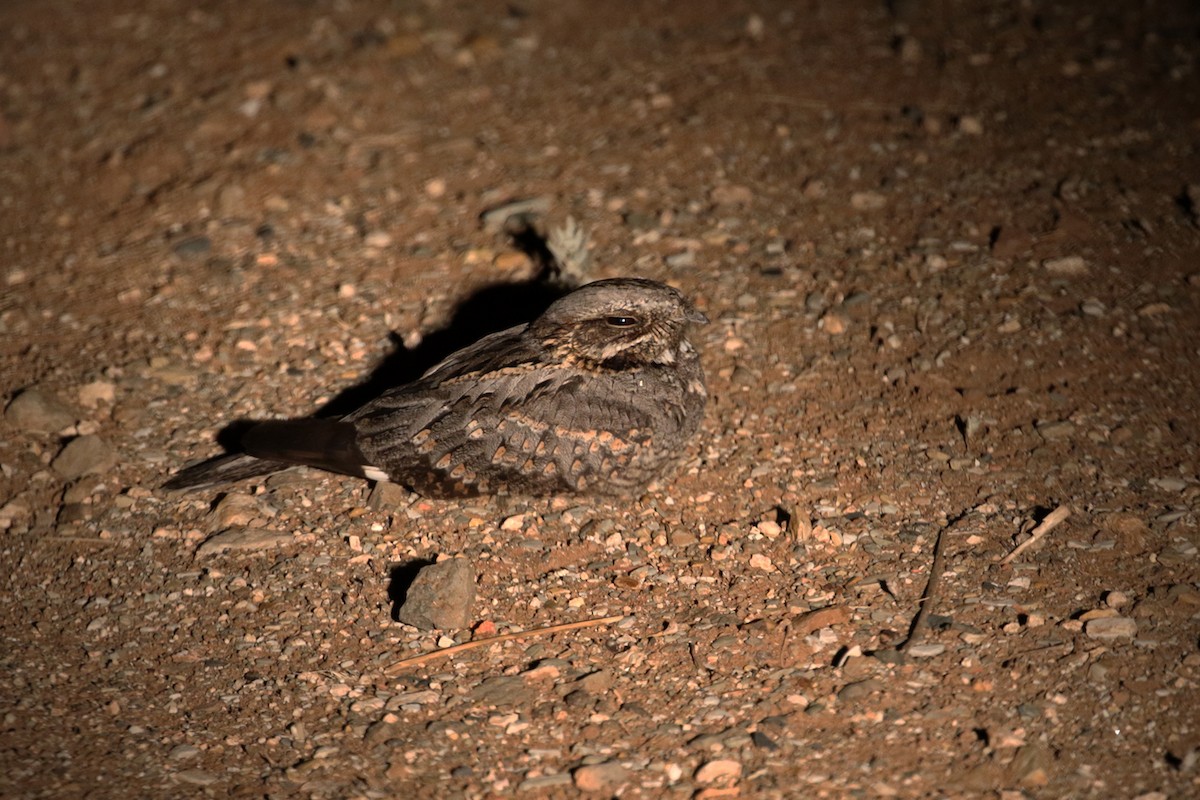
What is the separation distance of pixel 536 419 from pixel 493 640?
701 mm

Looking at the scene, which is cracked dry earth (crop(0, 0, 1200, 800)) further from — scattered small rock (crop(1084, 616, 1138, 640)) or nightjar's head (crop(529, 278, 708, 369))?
nightjar's head (crop(529, 278, 708, 369))

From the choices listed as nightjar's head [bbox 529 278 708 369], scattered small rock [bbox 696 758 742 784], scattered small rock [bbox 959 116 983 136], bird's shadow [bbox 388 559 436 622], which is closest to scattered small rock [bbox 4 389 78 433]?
bird's shadow [bbox 388 559 436 622]

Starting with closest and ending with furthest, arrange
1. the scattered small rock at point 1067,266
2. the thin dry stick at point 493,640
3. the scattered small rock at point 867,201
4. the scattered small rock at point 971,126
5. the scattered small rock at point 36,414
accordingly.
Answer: the thin dry stick at point 493,640
the scattered small rock at point 36,414
the scattered small rock at point 1067,266
the scattered small rock at point 867,201
the scattered small rock at point 971,126

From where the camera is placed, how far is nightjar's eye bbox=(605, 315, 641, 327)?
143 inches

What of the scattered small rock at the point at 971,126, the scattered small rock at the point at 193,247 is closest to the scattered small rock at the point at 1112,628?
the scattered small rock at the point at 971,126

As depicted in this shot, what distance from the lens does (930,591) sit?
321cm

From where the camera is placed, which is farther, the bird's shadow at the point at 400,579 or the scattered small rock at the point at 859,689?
the bird's shadow at the point at 400,579

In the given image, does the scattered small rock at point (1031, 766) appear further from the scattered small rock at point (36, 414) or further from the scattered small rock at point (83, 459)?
the scattered small rock at point (36, 414)

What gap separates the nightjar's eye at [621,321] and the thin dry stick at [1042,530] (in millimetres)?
1312

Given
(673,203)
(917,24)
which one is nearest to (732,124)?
(673,203)

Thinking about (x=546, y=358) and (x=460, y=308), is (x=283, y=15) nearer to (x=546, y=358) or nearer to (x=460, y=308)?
(x=460, y=308)

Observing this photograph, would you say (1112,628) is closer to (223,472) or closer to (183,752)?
(183,752)

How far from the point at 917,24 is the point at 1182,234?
6.45 feet

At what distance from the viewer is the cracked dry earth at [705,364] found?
9.48 feet
